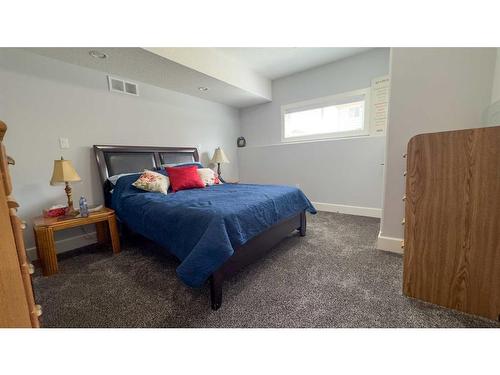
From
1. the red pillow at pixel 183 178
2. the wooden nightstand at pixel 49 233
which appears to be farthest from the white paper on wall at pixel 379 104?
the wooden nightstand at pixel 49 233

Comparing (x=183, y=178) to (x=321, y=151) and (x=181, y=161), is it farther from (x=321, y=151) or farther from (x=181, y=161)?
(x=321, y=151)

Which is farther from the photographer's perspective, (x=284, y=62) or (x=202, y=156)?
(x=202, y=156)

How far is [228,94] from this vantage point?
3.45 meters

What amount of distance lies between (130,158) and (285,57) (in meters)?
2.74

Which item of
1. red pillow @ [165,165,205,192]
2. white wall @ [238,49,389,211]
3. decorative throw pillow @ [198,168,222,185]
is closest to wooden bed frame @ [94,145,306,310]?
red pillow @ [165,165,205,192]

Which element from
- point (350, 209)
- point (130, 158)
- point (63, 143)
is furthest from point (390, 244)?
point (63, 143)

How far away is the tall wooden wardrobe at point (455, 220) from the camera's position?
1.04 m

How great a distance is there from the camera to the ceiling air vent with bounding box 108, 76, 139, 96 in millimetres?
2535

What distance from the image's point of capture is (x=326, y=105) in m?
3.41

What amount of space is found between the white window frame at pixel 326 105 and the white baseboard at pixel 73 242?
3.43 meters
